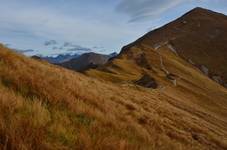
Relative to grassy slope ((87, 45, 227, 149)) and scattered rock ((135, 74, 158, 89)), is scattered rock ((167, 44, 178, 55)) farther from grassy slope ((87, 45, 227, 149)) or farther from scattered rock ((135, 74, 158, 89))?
scattered rock ((135, 74, 158, 89))

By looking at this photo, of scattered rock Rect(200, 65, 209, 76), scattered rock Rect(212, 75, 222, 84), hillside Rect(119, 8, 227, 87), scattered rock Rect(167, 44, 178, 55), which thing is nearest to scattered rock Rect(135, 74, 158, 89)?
hillside Rect(119, 8, 227, 87)

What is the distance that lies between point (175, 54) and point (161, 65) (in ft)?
130

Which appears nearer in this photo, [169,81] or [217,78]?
[169,81]

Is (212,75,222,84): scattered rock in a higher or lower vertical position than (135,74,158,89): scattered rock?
lower

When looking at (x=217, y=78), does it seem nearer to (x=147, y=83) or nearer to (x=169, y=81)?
(x=169, y=81)

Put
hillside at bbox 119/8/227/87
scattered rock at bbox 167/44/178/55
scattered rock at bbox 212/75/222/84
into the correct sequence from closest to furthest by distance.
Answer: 1. scattered rock at bbox 212/75/222/84
2. hillside at bbox 119/8/227/87
3. scattered rock at bbox 167/44/178/55

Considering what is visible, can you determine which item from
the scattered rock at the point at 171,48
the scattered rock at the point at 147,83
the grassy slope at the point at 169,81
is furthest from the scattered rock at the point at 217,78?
the scattered rock at the point at 147,83

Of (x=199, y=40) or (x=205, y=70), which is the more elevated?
(x=199, y=40)

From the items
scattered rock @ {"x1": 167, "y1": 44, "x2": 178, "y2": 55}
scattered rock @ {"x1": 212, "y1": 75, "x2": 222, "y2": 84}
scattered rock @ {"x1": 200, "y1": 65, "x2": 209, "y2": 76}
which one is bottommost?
scattered rock @ {"x1": 212, "y1": 75, "x2": 222, "y2": 84}

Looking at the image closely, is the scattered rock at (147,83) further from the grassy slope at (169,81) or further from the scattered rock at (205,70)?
the scattered rock at (205,70)

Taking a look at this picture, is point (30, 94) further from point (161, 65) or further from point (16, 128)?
point (161, 65)

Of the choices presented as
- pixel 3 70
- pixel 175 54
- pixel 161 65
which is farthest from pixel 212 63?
pixel 3 70

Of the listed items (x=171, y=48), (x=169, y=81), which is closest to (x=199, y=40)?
(x=171, y=48)

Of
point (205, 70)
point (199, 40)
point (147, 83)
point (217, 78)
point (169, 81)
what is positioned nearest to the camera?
point (147, 83)
